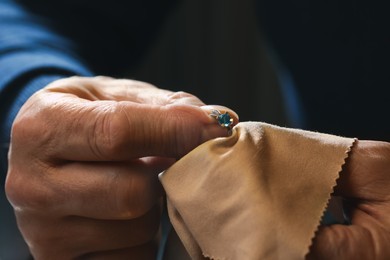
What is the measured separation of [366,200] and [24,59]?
39 centimetres

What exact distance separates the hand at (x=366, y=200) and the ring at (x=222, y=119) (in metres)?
0.07

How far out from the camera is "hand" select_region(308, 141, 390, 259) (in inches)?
10.8

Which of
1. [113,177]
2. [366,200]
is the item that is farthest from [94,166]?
[366,200]

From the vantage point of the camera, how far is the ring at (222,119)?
0.32 meters

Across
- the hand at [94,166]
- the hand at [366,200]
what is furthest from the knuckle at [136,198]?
the hand at [366,200]

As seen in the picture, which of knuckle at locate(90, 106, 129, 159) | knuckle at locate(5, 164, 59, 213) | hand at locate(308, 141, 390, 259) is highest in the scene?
knuckle at locate(90, 106, 129, 159)

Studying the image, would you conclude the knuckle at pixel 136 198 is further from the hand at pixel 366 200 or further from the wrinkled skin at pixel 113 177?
the hand at pixel 366 200

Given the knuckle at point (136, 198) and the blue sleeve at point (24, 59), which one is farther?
the blue sleeve at point (24, 59)

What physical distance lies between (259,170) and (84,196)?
115 mm

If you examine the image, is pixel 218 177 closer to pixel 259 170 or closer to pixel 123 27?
pixel 259 170

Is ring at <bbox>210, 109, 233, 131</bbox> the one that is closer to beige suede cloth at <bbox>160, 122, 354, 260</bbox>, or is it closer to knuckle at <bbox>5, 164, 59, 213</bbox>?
Answer: beige suede cloth at <bbox>160, 122, 354, 260</bbox>

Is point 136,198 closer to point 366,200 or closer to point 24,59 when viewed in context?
Answer: point 366,200

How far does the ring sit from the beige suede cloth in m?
0.01

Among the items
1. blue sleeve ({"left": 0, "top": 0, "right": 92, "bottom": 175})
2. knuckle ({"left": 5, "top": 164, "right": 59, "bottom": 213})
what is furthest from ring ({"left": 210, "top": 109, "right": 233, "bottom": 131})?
blue sleeve ({"left": 0, "top": 0, "right": 92, "bottom": 175})
